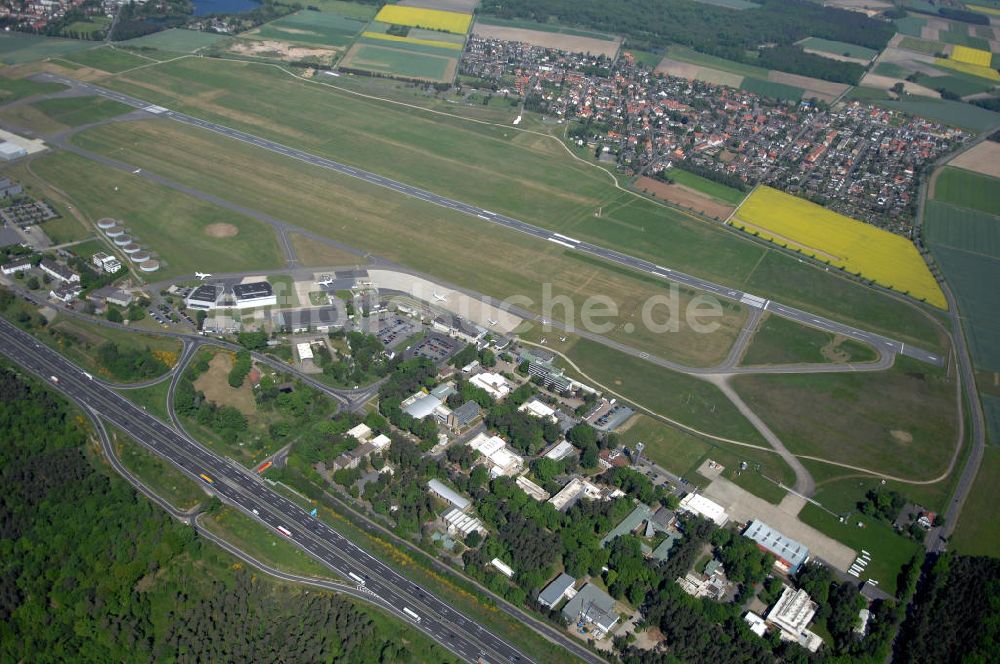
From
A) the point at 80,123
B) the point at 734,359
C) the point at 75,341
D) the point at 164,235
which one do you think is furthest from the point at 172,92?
the point at 734,359

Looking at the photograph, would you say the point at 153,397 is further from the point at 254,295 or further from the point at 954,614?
the point at 954,614

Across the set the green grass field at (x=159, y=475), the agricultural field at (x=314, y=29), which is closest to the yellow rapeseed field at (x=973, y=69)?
the agricultural field at (x=314, y=29)

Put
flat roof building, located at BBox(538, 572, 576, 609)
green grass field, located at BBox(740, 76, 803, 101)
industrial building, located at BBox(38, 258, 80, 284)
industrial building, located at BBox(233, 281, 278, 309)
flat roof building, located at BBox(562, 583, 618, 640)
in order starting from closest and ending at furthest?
flat roof building, located at BBox(562, 583, 618, 640) < flat roof building, located at BBox(538, 572, 576, 609) < industrial building, located at BBox(233, 281, 278, 309) < industrial building, located at BBox(38, 258, 80, 284) < green grass field, located at BBox(740, 76, 803, 101)

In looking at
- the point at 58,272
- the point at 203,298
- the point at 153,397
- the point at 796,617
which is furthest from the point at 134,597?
the point at 58,272

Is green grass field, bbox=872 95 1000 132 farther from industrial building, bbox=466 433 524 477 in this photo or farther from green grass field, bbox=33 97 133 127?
green grass field, bbox=33 97 133 127

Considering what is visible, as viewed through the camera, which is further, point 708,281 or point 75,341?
point 708,281

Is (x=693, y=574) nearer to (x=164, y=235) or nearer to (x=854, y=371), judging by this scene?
(x=854, y=371)

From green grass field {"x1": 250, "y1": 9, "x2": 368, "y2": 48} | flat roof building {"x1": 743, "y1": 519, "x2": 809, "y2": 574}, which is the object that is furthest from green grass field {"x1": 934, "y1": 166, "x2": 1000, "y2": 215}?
green grass field {"x1": 250, "y1": 9, "x2": 368, "y2": 48}
